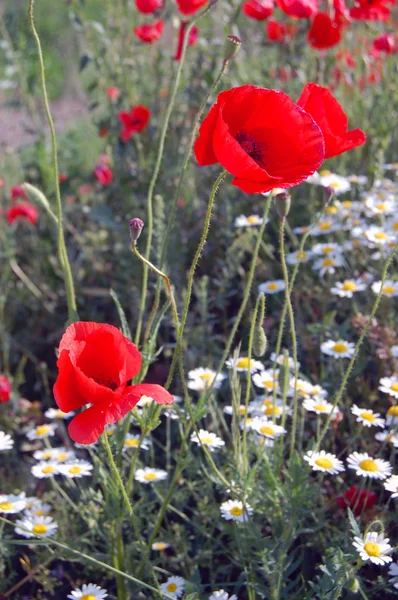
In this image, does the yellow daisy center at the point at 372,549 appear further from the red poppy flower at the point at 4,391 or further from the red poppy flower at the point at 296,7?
the red poppy flower at the point at 296,7

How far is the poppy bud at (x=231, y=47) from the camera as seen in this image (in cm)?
129

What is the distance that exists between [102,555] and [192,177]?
1798mm

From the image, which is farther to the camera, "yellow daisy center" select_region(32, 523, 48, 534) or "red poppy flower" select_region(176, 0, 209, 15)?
"red poppy flower" select_region(176, 0, 209, 15)

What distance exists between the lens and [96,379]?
1.14 metres

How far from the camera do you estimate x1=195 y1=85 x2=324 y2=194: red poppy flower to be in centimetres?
107

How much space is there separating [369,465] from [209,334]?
3.11 feet

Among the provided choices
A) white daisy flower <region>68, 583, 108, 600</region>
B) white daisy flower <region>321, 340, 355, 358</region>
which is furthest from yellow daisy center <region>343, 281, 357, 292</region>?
white daisy flower <region>68, 583, 108, 600</region>

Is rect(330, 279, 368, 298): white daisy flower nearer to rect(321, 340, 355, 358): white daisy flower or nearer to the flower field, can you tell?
the flower field

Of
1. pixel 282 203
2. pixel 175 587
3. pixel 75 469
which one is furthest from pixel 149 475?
pixel 282 203

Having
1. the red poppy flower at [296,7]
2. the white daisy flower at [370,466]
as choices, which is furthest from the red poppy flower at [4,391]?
the red poppy flower at [296,7]

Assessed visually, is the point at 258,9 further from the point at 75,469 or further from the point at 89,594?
the point at 89,594

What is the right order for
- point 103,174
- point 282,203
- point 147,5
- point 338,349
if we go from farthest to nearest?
1. point 103,174
2. point 147,5
3. point 338,349
4. point 282,203

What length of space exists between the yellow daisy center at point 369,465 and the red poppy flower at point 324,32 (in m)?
1.54

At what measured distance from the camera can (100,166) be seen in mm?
3045
